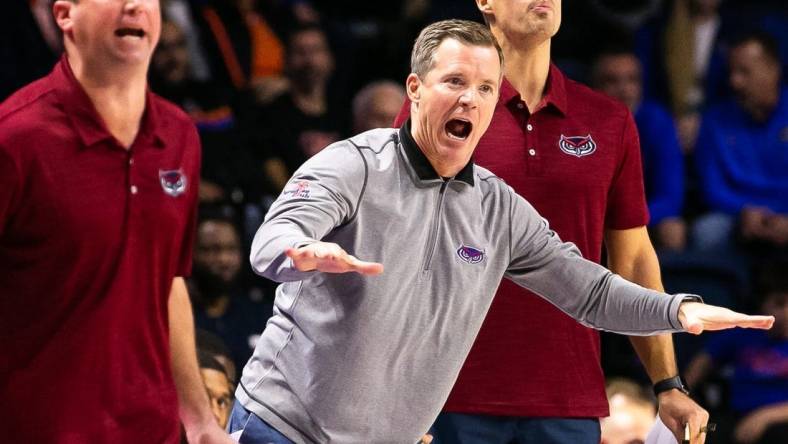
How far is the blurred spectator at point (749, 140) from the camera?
8.10m

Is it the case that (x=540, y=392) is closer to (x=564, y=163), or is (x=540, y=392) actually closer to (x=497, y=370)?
(x=497, y=370)

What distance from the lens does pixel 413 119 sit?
12.4 ft

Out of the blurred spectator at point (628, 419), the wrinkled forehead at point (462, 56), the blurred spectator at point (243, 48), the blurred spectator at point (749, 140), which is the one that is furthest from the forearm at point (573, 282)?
the blurred spectator at point (749, 140)

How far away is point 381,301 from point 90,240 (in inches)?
29.5

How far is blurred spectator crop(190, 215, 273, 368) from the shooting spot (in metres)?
6.55

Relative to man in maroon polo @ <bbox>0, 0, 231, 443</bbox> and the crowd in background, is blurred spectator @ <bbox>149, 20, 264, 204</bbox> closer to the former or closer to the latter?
the crowd in background

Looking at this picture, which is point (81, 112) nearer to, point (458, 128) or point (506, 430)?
point (458, 128)

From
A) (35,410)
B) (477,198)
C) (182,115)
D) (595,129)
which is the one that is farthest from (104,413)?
(595,129)

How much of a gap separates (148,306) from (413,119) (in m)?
0.92

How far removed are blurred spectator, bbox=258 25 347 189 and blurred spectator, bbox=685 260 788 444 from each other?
88.8 inches

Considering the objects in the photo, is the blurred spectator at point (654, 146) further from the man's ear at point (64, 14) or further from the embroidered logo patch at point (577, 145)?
the man's ear at point (64, 14)

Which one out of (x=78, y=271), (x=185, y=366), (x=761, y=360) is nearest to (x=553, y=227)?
(x=185, y=366)

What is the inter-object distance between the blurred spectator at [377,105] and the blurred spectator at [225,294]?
1.06 metres

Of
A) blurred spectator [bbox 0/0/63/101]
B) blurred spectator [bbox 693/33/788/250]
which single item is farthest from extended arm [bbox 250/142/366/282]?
blurred spectator [bbox 693/33/788/250]
